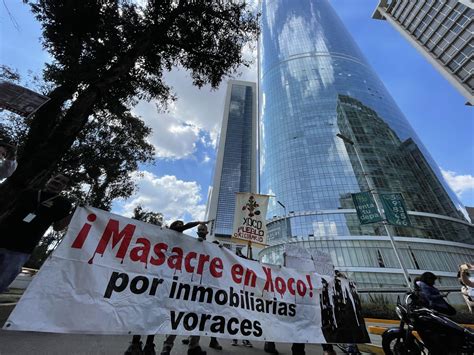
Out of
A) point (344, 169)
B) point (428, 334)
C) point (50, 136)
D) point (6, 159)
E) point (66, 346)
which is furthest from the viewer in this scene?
point (344, 169)

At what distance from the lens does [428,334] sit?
143 inches

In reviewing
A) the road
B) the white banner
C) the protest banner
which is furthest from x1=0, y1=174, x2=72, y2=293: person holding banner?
the white banner

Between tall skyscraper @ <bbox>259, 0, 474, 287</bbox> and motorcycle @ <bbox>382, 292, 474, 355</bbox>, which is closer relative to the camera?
motorcycle @ <bbox>382, 292, 474, 355</bbox>

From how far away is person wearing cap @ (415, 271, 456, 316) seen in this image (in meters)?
3.69

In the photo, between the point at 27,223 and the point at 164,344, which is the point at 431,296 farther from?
the point at 27,223

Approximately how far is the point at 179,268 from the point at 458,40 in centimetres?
5257

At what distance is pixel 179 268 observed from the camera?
3.38 meters

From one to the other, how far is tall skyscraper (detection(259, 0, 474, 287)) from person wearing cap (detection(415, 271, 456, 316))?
4456 cm

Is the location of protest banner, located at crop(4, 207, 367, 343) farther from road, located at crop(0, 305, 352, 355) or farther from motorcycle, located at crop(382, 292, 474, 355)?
road, located at crop(0, 305, 352, 355)

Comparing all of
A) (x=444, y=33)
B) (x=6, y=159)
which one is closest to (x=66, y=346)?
(x=6, y=159)

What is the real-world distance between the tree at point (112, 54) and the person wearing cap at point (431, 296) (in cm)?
674

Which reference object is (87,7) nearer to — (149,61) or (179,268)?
(149,61)

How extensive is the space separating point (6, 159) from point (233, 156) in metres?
133

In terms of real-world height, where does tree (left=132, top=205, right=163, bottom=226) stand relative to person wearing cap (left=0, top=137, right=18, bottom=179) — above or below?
above
